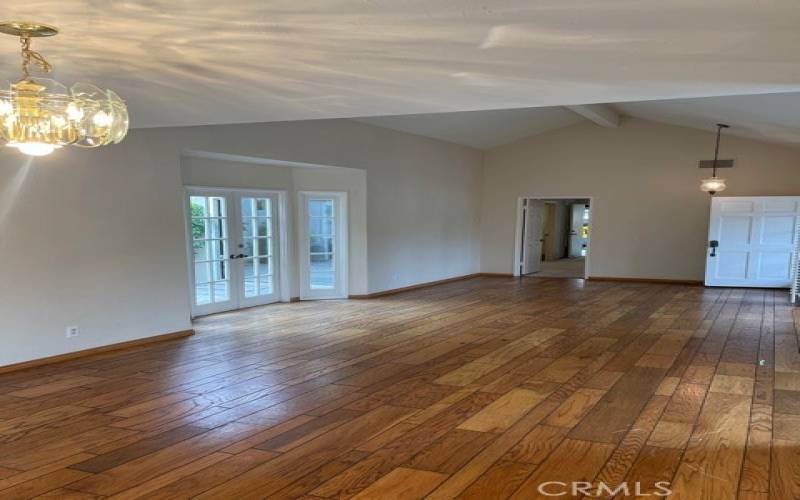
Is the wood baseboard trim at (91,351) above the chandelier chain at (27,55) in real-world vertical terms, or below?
below

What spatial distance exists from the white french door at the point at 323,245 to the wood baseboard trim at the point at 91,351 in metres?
2.57

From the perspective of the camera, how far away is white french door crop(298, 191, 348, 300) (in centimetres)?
834

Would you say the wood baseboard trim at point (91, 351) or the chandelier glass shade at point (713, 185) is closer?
the wood baseboard trim at point (91, 351)

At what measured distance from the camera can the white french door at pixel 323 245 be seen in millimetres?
8336

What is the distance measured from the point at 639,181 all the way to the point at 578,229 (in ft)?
26.7

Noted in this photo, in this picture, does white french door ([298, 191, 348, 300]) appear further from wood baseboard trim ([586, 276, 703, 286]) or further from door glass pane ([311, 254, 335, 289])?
wood baseboard trim ([586, 276, 703, 286])

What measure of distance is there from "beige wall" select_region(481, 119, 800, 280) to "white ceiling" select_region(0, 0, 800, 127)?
24.6 ft

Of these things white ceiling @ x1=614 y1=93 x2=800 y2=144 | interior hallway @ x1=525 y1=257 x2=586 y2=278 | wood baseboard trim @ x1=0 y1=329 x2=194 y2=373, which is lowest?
interior hallway @ x1=525 y1=257 x2=586 y2=278

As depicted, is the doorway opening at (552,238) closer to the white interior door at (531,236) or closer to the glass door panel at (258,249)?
the white interior door at (531,236)

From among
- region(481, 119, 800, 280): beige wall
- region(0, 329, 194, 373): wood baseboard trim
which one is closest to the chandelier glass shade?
region(481, 119, 800, 280): beige wall

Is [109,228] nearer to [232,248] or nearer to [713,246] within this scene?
[232,248]

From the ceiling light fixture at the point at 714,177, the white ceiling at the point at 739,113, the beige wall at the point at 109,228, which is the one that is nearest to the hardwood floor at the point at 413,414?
the beige wall at the point at 109,228

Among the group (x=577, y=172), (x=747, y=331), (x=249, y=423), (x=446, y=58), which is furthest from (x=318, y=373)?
(x=577, y=172)

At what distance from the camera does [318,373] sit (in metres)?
4.59
